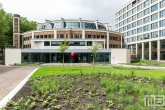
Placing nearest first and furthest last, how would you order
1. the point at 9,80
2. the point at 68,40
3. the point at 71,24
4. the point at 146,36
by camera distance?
the point at 9,80, the point at 68,40, the point at 71,24, the point at 146,36

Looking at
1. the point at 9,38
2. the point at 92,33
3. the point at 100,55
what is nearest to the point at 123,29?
the point at 92,33

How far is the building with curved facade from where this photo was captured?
4038 cm

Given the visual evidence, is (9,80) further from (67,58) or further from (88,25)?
(88,25)

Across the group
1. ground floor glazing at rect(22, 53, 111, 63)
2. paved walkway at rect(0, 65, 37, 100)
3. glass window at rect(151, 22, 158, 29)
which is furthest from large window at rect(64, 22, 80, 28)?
paved walkway at rect(0, 65, 37, 100)

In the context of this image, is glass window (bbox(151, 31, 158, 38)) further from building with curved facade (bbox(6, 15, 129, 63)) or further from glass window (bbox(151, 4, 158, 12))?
building with curved facade (bbox(6, 15, 129, 63))

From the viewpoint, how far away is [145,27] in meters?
67.4

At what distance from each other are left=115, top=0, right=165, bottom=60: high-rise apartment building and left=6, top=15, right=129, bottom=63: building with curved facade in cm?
1402

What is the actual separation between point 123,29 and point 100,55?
52821 mm

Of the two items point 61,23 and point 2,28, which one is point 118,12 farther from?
point 2,28

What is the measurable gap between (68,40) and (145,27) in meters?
42.7

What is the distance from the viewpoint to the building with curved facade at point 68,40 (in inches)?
1590

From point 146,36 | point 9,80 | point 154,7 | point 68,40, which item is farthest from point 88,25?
point 9,80

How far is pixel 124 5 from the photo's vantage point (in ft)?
279

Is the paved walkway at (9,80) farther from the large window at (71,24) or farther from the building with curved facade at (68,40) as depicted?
the large window at (71,24)
